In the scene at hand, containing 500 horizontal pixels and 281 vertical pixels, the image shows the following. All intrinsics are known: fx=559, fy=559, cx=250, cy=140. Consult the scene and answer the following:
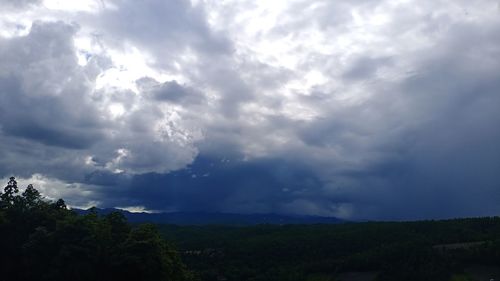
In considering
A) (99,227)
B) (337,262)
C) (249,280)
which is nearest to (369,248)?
(337,262)

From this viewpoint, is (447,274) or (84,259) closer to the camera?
(84,259)

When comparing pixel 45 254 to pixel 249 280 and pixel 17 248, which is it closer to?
pixel 17 248

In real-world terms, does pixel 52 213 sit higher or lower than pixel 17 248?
higher

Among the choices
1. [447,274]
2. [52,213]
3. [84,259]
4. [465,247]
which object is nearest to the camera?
[84,259]

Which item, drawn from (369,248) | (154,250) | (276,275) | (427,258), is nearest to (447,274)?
(427,258)

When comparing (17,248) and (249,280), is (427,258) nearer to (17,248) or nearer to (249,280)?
(249,280)

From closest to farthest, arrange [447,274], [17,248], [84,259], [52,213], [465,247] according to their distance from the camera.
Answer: [84,259]
[17,248]
[52,213]
[447,274]
[465,247]
